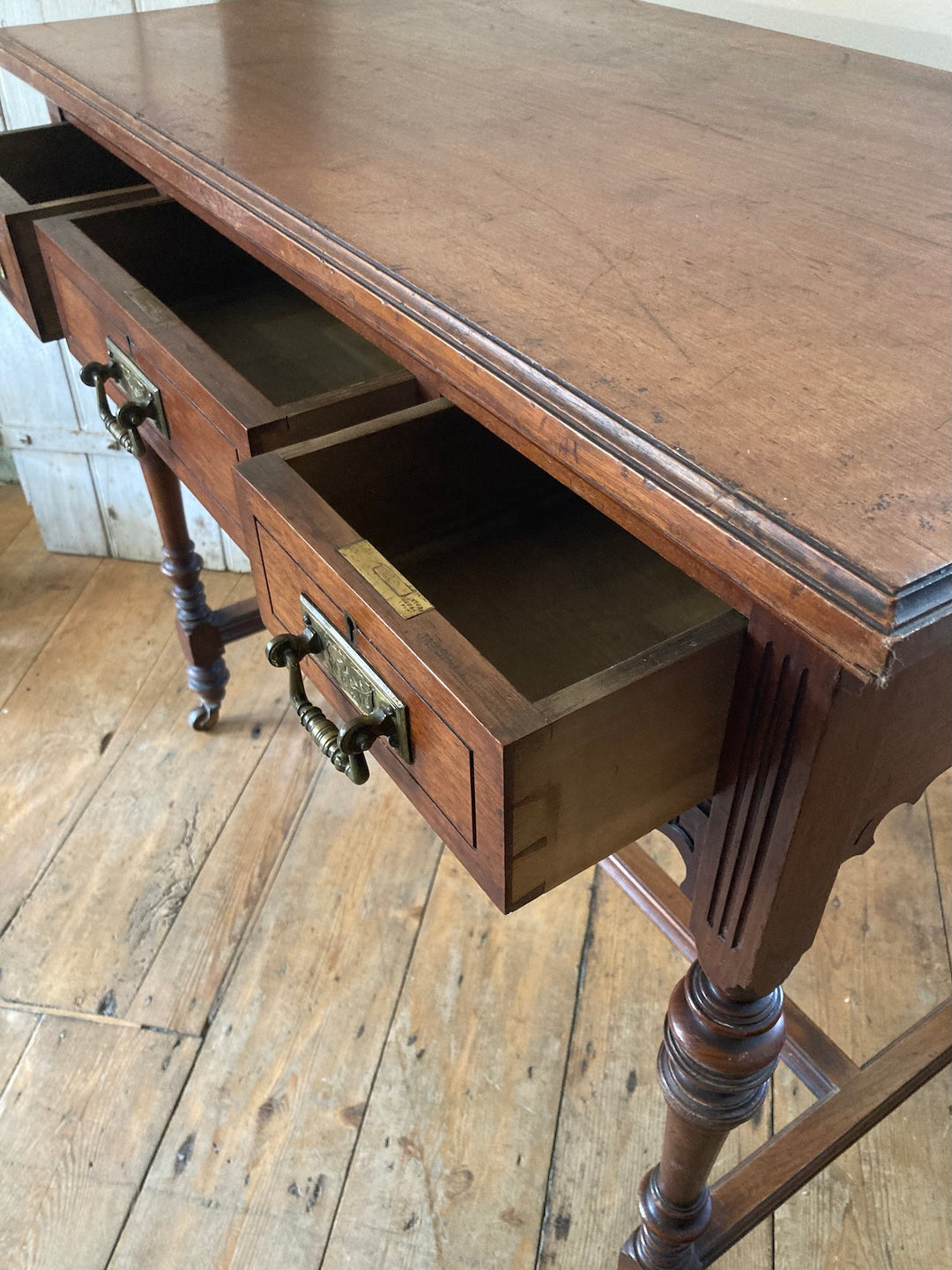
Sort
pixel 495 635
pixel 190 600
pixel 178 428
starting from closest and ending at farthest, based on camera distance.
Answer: pixel 495 635
pixel 178 428
pixel 190 600

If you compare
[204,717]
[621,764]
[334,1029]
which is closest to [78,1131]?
[334,1029]

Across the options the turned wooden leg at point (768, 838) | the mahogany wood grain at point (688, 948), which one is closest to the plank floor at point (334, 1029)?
the mahogany wood grain at point (688, 948)

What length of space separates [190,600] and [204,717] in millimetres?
180

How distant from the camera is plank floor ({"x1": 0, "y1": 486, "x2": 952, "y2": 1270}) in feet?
2.82

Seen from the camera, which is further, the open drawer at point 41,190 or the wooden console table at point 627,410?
the open drawer at point 41,190

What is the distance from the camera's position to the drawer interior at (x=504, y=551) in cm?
60

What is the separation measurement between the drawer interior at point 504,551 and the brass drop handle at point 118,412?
0.25m

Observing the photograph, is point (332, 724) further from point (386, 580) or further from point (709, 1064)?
point (709, 1064)

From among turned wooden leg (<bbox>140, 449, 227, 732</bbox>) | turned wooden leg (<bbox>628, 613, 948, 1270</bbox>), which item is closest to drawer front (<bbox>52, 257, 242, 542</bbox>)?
turned wooden leg (<bbox>140, 449, 227, 732</bbox>)

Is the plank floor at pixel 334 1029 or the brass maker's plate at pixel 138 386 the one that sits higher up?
the brass maker's plate at pixel 138 386

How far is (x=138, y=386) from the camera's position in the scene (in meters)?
0.76

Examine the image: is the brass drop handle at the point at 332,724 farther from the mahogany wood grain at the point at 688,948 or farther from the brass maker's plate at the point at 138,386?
the mahogany wood grain at the point at 688,948

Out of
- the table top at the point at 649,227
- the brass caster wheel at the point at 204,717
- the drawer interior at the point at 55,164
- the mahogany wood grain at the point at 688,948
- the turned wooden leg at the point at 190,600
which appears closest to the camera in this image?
the table top at the point at 649,227

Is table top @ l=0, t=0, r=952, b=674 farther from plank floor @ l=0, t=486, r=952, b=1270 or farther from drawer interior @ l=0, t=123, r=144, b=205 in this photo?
plank floor @ l=0, t=486, r=952, b=1270
